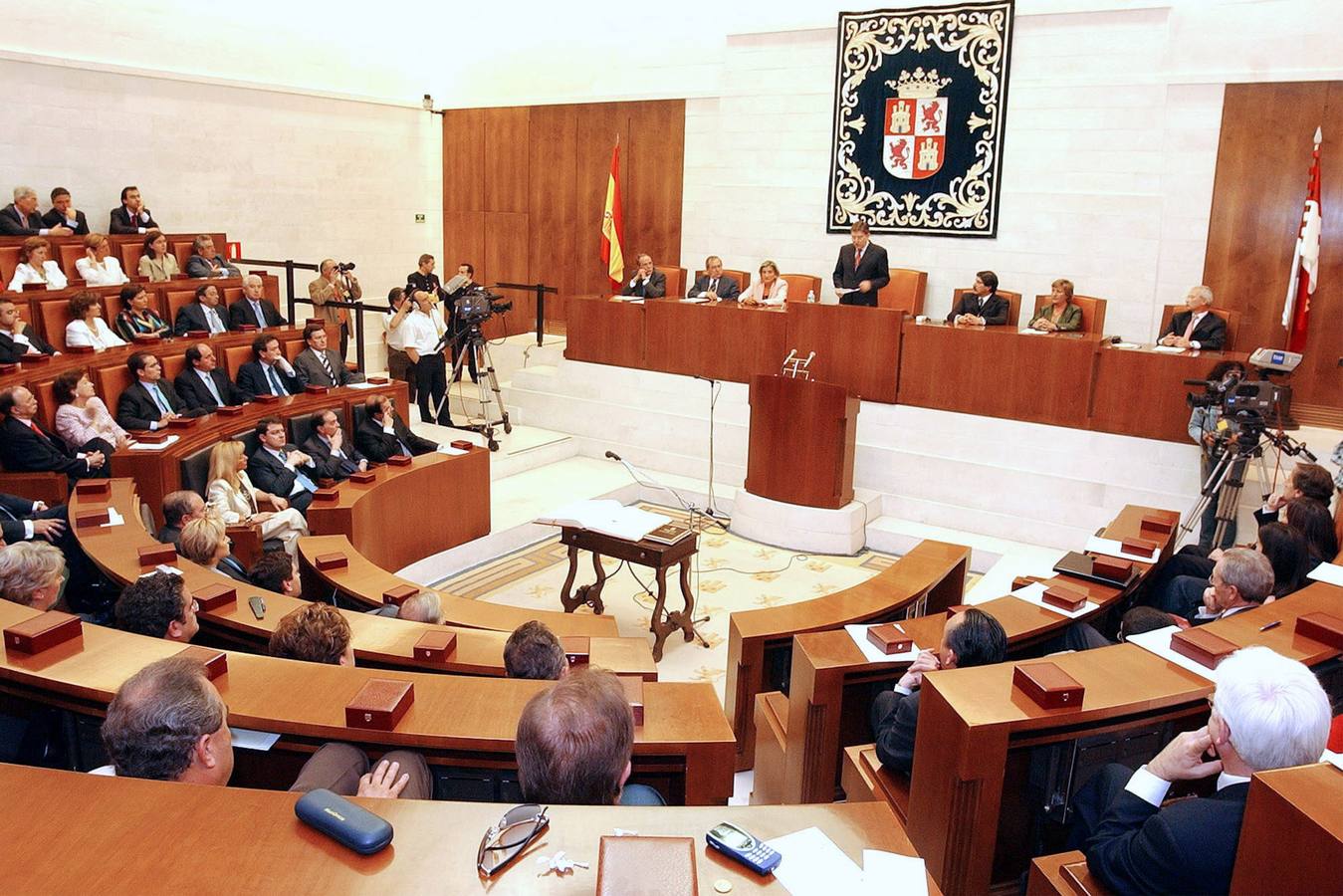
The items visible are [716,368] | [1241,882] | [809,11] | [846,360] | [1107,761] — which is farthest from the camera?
[809,11]

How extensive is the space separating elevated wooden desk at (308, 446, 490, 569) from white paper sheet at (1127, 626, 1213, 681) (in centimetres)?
389

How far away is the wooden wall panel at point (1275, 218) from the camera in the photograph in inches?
297

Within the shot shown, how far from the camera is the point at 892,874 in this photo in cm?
165

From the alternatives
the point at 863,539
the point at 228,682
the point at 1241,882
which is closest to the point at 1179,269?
the point at 863,539

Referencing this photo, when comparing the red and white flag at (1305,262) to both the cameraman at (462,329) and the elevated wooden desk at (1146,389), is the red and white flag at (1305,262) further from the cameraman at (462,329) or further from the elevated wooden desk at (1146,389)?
the cameraman at (462,329)

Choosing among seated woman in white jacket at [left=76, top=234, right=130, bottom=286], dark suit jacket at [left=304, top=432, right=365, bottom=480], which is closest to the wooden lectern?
dark suit jacket at [left=304, top=432, right=365, bottom=480]

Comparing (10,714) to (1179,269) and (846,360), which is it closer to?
(846,360)

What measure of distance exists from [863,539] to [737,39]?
547cm

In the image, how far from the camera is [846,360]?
768 centimetres

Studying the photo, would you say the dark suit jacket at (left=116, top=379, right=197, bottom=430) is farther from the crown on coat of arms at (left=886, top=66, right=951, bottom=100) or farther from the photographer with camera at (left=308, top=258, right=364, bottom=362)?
the crown on coat of arms at (left=886, top=66, right=951, bottom=100)

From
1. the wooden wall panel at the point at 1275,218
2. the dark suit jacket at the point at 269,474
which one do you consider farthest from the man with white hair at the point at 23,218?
the wooden wall panel at the point at 1275,218

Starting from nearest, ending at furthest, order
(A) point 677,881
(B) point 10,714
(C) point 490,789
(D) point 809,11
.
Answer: (A) point 677,881
(C) point 490,789
(B) point 10,714
(D) point 809,11

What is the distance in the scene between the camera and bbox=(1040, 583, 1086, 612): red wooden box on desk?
3705 mm

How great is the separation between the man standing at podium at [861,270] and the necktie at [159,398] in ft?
16.2
